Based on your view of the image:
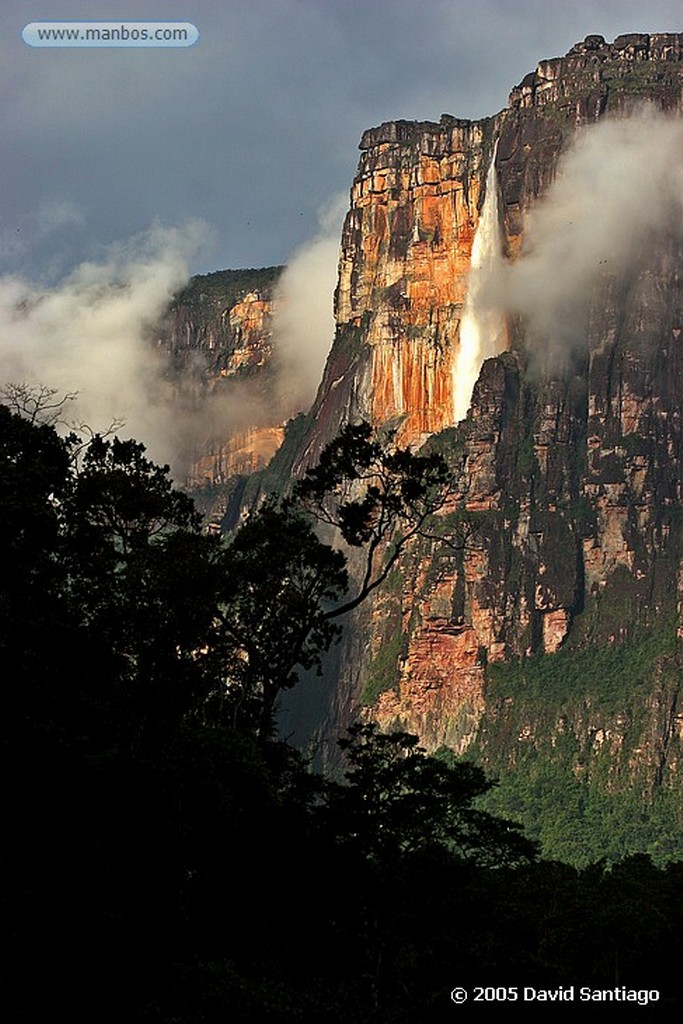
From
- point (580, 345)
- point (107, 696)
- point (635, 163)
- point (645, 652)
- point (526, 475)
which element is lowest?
point (107, 696)

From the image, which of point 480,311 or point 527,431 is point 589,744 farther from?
point 480,311

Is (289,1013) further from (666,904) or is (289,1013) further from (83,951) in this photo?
(666,904)

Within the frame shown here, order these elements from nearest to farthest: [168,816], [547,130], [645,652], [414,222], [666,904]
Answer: [168,816] → [666,904] → [645,652] → [547,130] → [414,222]

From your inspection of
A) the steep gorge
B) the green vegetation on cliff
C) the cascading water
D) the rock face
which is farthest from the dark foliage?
the cascading water

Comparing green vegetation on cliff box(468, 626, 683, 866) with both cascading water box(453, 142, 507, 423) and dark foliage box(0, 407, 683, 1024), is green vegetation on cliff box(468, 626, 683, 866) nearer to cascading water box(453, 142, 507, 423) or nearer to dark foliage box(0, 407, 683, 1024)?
cascading water box(453, 142, 507, 423)

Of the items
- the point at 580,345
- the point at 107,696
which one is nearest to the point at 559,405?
the point at 580,345

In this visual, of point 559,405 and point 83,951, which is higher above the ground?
point 559,405

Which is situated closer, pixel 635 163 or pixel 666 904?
pixel 666 904
